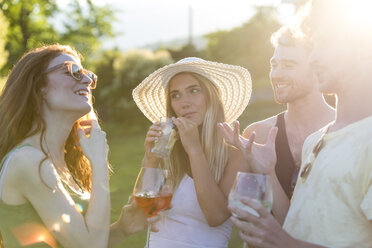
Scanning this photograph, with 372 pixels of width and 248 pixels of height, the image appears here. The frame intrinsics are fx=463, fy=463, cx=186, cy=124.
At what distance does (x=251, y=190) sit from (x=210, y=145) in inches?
65.2

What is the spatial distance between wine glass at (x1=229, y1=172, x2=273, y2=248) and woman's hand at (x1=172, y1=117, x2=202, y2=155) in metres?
1.23

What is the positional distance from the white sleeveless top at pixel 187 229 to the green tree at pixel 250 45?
3536 cm

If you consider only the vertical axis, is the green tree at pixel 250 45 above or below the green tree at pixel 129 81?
above

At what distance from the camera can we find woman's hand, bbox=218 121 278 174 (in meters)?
3.05

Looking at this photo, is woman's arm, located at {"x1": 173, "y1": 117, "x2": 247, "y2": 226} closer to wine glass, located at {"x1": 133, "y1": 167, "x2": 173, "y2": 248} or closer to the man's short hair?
wine glass, located at {"x1": 133, "y1": 167, "x2": 173, "y2": 248}

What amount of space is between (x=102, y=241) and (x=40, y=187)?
0.51 metres

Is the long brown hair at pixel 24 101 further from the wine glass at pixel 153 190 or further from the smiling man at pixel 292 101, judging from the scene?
the smiling man at pixel 292 101

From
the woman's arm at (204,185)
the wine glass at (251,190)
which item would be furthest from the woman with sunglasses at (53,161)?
the wine glass at (251,190)

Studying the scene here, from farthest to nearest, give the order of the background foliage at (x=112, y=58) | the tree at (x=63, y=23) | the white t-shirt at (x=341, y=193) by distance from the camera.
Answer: the tree at (x=63, y=23) < the background foliage at (x=112, y=58) < the white t-shirt at (x=341, y=193)

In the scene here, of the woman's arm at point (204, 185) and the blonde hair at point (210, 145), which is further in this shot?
the blonde hair at point (210, 145)

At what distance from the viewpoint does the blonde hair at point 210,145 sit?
3793 millimetres

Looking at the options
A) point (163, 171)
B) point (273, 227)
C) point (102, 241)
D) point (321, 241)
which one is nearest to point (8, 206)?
point (102, 241)

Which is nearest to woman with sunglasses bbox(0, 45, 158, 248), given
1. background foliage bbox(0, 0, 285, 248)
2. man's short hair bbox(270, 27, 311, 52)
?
man's short hair bbox(270, 27, 311, 52)

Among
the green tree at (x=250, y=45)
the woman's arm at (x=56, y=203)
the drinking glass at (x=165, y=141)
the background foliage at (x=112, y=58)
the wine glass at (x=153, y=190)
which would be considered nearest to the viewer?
the woman's arm at (x=56, y=203)
